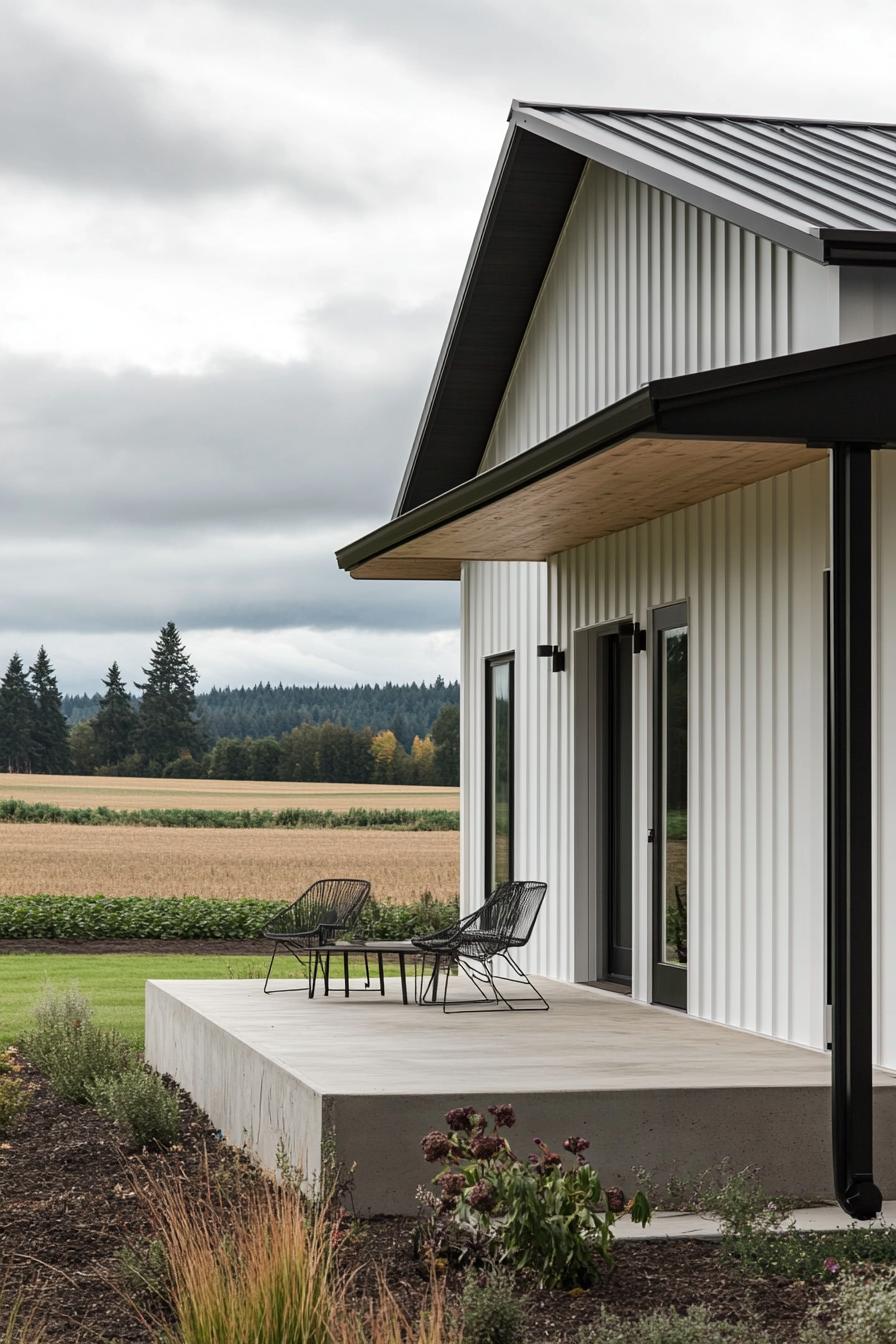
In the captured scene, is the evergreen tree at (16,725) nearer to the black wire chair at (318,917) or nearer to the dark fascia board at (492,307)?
the dark fascia board at (492,307)

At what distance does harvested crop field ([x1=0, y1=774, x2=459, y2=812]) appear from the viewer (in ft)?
202

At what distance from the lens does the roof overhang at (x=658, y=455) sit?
21.2 ft

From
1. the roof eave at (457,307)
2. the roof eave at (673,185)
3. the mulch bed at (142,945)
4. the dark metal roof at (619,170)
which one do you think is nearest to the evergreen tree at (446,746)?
the mulch bed at (142,945)

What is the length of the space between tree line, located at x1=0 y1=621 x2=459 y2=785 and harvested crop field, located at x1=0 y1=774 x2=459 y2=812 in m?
1.08

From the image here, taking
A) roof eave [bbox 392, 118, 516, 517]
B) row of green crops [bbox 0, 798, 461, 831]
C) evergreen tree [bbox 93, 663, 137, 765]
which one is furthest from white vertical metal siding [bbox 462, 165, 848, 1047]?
evergreen tree [bbox 93, 663, 137, 765]

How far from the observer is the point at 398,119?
997 inches

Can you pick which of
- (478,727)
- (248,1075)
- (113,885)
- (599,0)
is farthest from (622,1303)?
(113,885)

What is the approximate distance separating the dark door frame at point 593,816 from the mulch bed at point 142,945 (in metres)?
9.34

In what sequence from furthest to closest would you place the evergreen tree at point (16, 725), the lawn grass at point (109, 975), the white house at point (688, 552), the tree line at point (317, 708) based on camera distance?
the tree line at point (317, 708)
the evergreen tree at point (16, 725)
the lawn grass at point (109, 975)
the white house at point (688, 552)

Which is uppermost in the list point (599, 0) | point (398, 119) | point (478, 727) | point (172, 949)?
point (398, 119)

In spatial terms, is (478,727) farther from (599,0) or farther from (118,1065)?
(599,0)

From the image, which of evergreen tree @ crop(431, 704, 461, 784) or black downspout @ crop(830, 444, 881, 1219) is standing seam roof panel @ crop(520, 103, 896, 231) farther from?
evergreen tree @ crop(431, 704, 461, 784)

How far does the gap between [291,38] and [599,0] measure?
3.45 m

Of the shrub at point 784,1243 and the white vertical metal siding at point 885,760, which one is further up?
the white vertical metal siding at point 885,760
